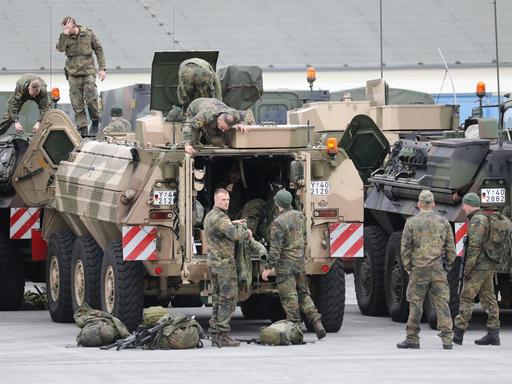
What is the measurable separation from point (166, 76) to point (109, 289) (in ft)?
11.4

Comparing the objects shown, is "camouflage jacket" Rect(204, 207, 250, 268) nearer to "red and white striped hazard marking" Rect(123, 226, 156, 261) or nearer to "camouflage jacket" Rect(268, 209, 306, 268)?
"camouflage jacket" Rect(268, 209, 306, 268)

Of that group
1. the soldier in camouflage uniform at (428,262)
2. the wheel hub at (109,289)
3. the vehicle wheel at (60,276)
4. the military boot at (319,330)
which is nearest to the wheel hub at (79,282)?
the vehicle wheel at (60,276)

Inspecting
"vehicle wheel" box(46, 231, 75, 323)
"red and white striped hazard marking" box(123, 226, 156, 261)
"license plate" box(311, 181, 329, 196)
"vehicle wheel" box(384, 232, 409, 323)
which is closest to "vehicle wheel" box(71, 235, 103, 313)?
"vehicle wheel" box(46, 231, 75, 323)

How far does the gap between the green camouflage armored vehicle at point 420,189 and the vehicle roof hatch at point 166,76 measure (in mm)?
2598

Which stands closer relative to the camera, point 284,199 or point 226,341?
point 226,341

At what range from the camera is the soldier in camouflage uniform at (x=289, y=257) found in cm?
1867

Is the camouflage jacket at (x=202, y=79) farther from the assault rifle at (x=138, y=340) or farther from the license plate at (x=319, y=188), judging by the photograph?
the assault rifle at (x=138, y=340)

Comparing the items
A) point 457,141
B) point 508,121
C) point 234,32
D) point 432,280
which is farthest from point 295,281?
point 234,32

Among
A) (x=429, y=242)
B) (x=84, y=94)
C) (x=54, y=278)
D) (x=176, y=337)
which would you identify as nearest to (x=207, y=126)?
(x=176, y=337)

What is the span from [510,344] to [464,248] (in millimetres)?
1047

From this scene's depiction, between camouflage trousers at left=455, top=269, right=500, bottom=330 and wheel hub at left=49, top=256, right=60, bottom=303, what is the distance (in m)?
5.46

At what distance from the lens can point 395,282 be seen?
21.9 meters

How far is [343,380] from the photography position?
1539cm

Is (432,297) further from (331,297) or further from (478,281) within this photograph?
(331,297)
